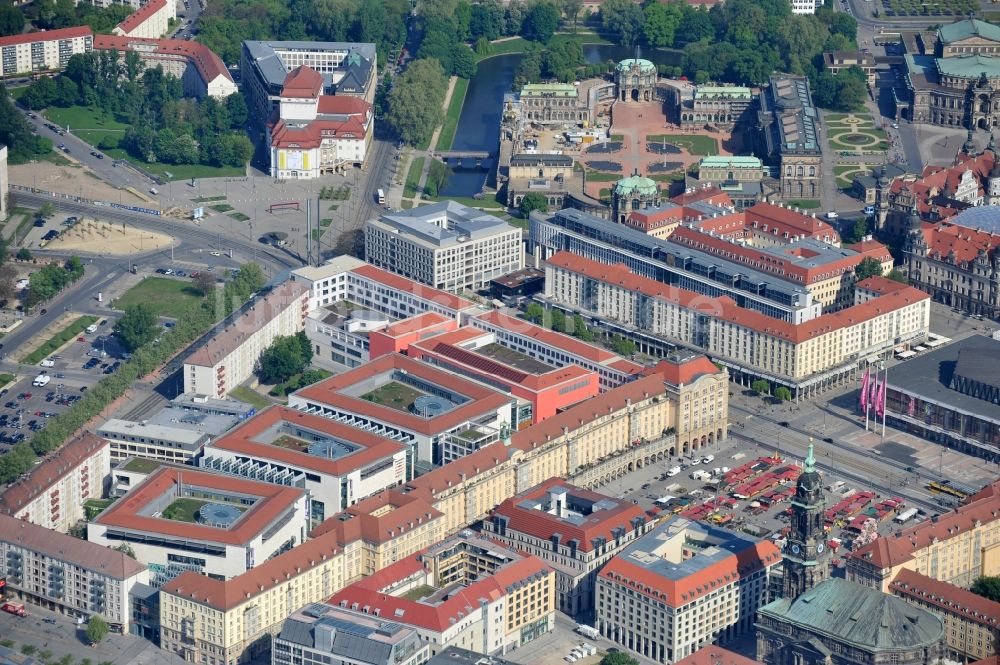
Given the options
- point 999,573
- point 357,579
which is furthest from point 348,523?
point 999,573

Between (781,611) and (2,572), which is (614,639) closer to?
(781,611)

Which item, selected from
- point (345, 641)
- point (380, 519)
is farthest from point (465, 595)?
point (380, 519)

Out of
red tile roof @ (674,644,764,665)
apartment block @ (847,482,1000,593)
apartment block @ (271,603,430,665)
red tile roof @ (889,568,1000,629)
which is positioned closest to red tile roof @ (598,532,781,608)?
apartment block @ (847,482,1000,593)

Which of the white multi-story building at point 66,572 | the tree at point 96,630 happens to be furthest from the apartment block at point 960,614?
the tree at point 96,630

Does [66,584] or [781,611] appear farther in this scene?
[66,584]

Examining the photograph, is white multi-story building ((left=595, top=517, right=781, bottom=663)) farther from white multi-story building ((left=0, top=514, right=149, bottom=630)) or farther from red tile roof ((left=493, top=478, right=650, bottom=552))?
white multi-story building ((left=0, top=514, right=149, bottom=630))

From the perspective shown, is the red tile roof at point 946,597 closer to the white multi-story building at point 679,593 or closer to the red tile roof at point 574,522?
the white multi-story building at point 679,593
